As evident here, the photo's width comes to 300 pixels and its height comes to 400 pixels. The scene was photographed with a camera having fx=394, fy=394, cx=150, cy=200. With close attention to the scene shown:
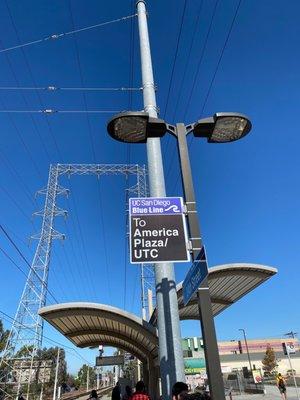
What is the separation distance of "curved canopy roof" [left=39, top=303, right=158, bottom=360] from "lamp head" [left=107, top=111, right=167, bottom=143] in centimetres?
744

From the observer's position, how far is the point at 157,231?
5602 millimetres

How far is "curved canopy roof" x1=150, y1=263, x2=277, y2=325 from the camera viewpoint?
11555 millimetres

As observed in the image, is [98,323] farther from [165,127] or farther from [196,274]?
[196,274]

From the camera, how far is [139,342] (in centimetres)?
1739

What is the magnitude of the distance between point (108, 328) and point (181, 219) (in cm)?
1232

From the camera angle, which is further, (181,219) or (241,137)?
(241,137)

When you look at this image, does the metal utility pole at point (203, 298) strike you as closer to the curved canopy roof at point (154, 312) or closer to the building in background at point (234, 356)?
the curved canopy roof at point (154, 312)

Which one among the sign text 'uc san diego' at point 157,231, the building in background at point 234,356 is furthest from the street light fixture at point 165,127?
the building in background at point 234,356

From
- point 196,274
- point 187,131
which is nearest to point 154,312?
point 187,131

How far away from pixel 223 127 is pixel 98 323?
36.9 ft

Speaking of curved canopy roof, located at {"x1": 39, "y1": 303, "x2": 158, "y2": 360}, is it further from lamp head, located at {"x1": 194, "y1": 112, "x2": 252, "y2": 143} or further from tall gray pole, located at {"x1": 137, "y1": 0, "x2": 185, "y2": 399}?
lamp head, located at {"x1": 194, "y1": 112, "x2": 252, "y2": 143}

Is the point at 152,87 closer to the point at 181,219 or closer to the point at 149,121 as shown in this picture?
the point at 149,121

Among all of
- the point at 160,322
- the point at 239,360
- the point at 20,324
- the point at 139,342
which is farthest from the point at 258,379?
the point at 239,360

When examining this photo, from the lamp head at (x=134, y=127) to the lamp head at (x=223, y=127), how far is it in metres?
0.62
